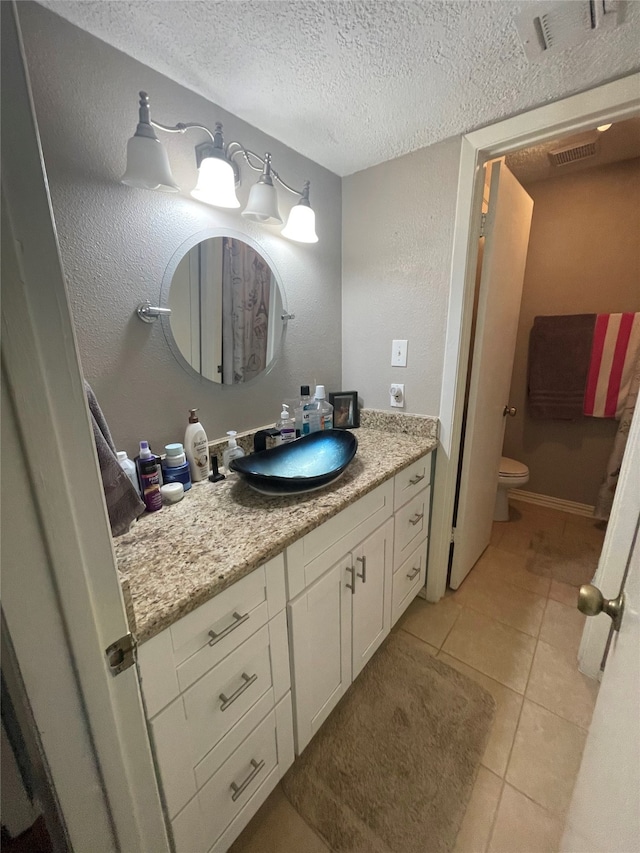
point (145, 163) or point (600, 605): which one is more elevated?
point (145, 163)

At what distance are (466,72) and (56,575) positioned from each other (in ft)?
4.98

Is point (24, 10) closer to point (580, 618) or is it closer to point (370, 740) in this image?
point (370, 740)

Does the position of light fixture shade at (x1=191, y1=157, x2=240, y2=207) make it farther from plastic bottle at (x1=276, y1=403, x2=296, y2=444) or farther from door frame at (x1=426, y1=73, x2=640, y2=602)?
door frame at (x1=426, y1=73, x2=640, y2=602)

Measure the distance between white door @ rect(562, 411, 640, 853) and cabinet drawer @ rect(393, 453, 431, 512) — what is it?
2.41 ft

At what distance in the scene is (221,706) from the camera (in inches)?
28.2

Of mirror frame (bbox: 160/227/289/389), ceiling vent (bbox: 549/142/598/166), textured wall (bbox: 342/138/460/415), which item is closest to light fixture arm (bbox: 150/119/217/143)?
mirror frame (bbox: 160/227/289/389)

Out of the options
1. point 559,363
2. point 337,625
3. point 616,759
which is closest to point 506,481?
point 559,363

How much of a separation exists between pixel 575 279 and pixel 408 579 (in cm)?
228

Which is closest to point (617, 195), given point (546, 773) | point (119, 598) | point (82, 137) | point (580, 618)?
point (580, 618)

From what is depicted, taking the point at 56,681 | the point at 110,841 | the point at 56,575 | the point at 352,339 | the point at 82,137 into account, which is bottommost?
the point at 110,841

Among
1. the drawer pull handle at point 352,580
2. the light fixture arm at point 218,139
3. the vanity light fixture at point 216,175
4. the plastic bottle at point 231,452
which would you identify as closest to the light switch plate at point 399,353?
the vanity light fixture at point 216,175

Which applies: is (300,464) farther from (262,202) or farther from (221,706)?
(262,202)

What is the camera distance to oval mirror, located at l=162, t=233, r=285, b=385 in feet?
3.45

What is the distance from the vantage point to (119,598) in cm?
43
